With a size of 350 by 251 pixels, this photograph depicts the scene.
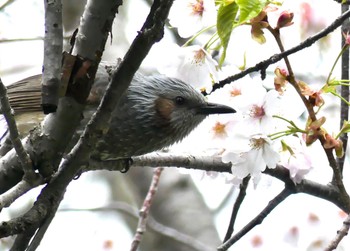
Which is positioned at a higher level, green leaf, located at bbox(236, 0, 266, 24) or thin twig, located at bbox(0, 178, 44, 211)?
green leaf, located at bbox(236, 0, 266, 24)

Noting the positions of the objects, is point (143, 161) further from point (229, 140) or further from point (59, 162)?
point (59, 162)

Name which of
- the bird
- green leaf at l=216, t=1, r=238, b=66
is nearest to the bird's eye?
the bird

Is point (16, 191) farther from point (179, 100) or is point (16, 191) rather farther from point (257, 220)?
point (179, 100)

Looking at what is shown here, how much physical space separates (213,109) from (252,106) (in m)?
0.48

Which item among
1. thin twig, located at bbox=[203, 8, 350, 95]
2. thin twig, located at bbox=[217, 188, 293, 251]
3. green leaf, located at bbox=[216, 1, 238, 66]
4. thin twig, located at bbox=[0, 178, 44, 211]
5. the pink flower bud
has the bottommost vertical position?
thin twig, located at bbox=[217, 188, 293, 251]

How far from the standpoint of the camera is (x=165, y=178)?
486 centimetres

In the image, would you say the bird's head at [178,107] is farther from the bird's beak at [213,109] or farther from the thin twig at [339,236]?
the thin twig at [339,236]

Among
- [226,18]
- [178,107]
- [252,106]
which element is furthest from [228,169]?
[226,18]

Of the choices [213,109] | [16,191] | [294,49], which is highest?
[294,49]

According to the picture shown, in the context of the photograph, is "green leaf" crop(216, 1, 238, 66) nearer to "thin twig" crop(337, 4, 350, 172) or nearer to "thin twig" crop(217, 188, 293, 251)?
"thin twig" crop(337, 4, 350, 172)

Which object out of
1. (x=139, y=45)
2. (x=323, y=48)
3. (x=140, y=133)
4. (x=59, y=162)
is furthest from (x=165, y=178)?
(x=139, y=45)

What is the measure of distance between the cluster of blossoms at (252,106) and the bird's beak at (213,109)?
0.11 feet

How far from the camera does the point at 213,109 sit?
275cm

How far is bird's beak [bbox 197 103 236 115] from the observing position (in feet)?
8.37
